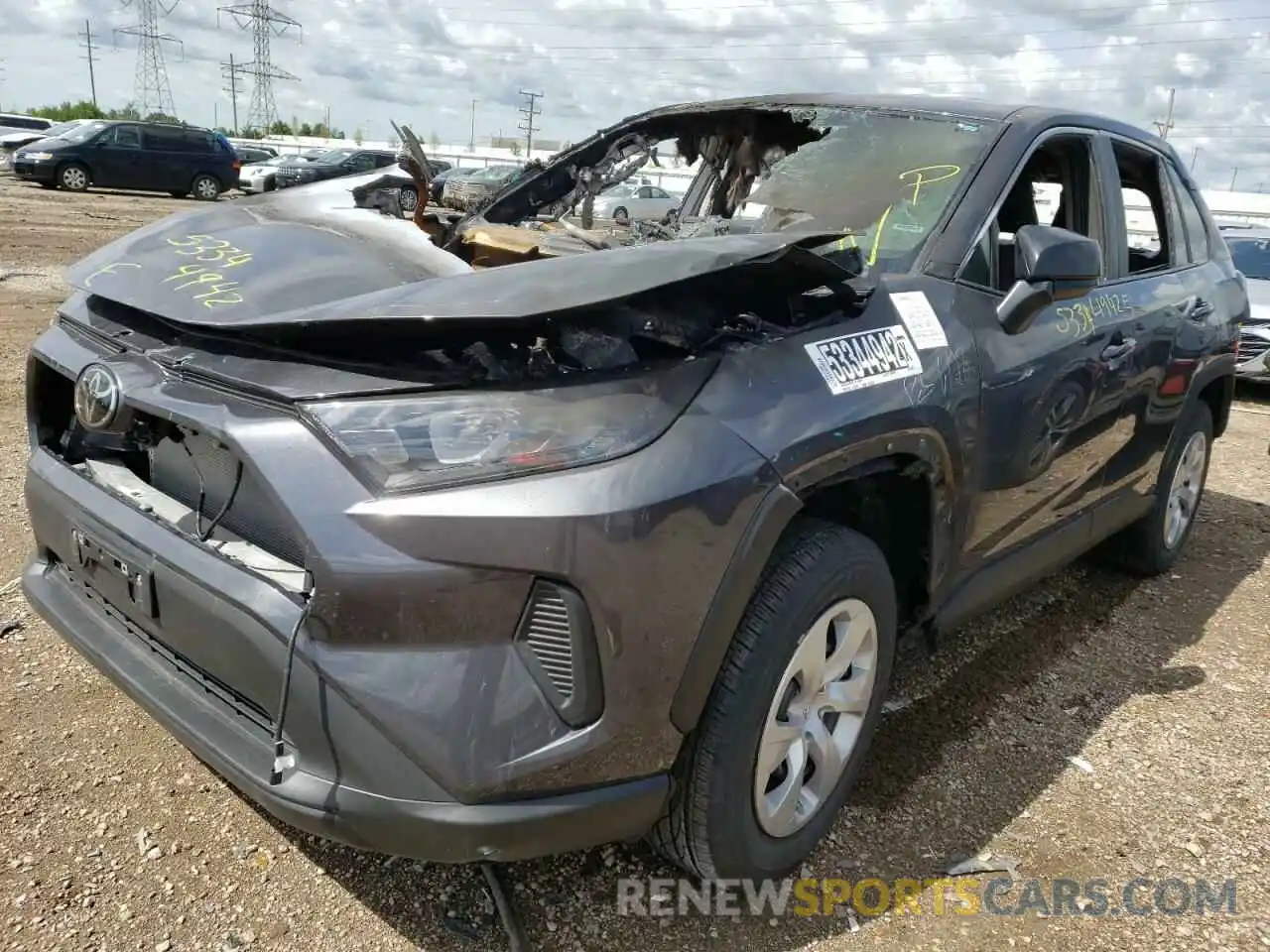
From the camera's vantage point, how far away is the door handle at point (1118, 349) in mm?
3146

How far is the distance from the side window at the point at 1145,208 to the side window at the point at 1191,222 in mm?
126

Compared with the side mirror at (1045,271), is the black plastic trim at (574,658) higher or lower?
lower

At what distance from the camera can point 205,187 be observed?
22.9 m

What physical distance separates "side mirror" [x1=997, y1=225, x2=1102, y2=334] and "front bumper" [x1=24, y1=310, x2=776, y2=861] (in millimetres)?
1141

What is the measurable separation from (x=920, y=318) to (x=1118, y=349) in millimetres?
1176

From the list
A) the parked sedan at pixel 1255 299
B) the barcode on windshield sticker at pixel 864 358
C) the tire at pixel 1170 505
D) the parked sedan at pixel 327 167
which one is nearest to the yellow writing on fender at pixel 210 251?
the barcode on windshield sticker at pixel 864 358

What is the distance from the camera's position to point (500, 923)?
2150mm

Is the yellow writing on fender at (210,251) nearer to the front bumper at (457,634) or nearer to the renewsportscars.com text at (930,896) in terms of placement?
the front bumper at (457,634)

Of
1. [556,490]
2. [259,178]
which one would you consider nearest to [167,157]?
[259,178]

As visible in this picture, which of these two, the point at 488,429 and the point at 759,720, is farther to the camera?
the point at 759,720

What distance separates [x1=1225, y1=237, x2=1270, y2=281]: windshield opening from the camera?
32.5 feet

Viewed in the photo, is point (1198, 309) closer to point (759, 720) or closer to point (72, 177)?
point (759, 720)

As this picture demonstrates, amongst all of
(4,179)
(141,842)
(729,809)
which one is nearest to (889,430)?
(729,809)

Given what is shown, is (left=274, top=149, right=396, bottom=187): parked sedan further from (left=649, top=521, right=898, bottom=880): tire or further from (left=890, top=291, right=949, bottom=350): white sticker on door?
(left=649, top=521, right=898, bottom=880): tire
